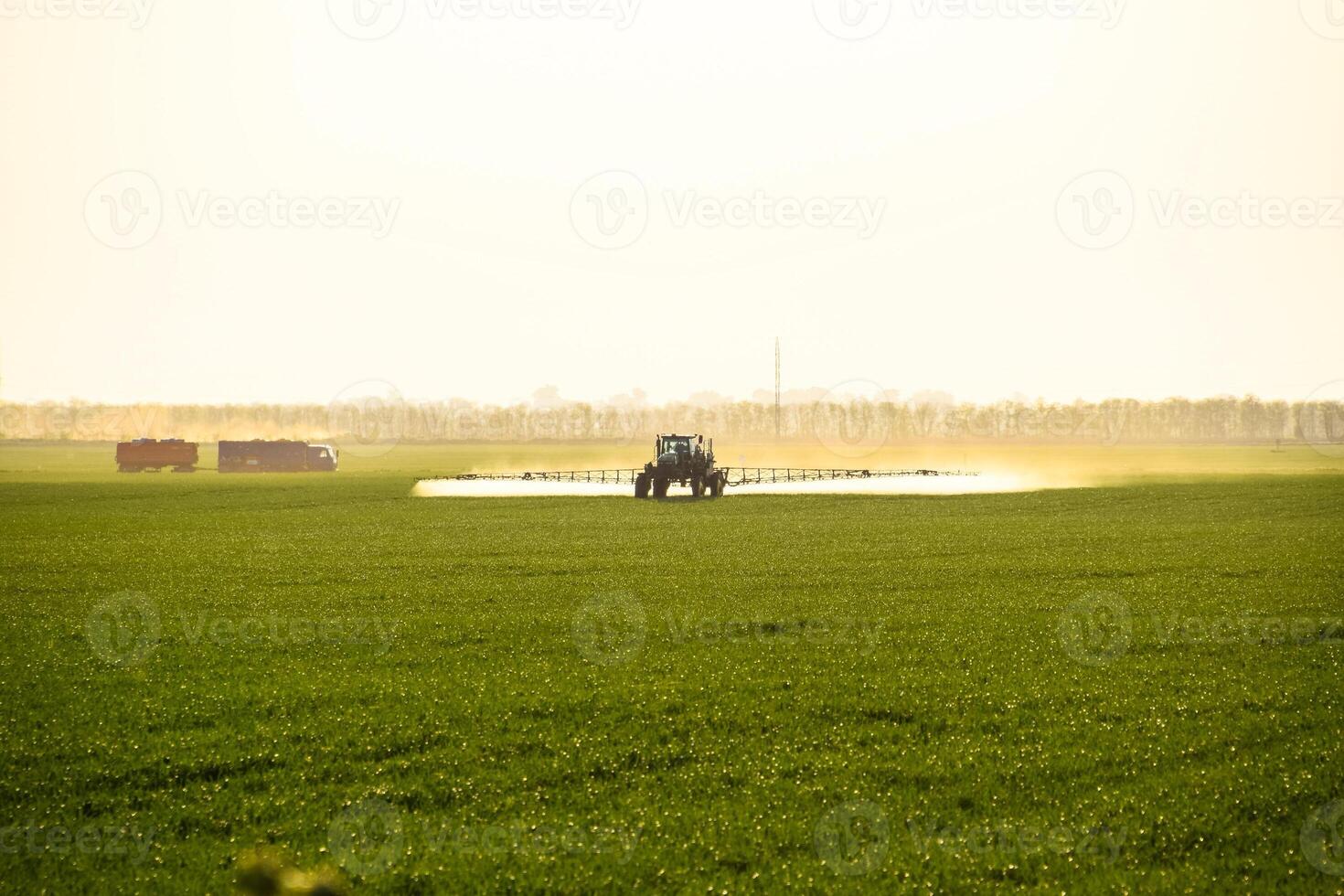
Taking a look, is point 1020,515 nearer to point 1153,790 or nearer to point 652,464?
point 652,464

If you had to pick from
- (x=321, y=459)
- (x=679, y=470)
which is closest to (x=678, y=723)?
(x=679, y=470)

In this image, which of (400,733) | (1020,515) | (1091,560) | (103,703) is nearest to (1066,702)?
(400,733)

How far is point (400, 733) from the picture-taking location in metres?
12.5

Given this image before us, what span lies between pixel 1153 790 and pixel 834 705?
4183 mm

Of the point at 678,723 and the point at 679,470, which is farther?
the point at 679,470

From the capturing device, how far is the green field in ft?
30.3

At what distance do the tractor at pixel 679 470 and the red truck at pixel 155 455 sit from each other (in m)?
65.3

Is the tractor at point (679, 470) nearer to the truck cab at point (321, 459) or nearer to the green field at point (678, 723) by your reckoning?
the green field at point (678, 723)

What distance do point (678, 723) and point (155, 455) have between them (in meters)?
104

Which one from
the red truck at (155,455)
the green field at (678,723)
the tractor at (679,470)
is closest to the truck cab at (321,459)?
the red truck at (155,455)

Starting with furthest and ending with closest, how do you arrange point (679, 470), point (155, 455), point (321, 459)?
Answer: point (321, 459) → point (155, 455) → point (679, 470)

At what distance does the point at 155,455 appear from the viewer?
10331cm

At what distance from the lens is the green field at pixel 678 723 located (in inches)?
363

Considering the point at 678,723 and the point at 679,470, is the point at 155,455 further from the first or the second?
the point at 678,723
